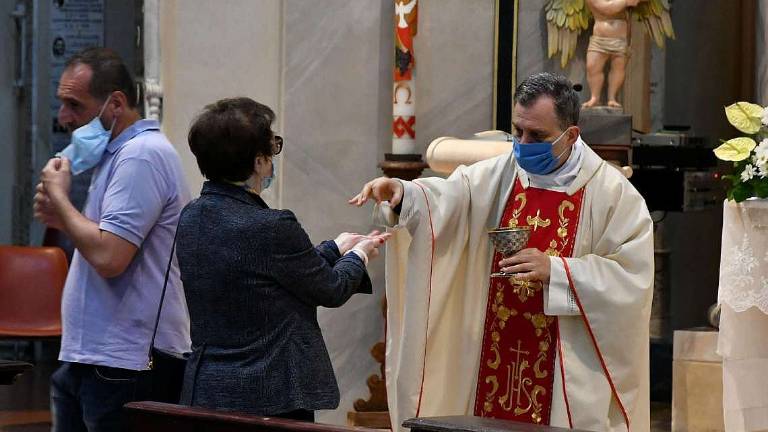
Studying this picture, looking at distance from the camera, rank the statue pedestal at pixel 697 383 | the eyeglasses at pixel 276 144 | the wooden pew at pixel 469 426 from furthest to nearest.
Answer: the statue pedestal at pixel 697 383
the eyeglasses at pixel 276 144
the wooden pew at pixel 469 426

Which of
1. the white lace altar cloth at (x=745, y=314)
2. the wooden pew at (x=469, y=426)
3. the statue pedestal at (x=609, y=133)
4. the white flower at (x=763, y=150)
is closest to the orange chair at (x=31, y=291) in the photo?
the statue pedestal at (x=609, y=133)

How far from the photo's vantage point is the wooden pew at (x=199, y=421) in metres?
Result: 3.07

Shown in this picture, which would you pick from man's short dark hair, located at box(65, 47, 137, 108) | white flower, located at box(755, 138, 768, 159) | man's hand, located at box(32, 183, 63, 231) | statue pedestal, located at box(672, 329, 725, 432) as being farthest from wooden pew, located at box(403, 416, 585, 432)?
statue pedestal, located at box(672, 329, 725, 432)

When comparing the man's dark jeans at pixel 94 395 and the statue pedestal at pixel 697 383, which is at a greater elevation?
the man's dark jeans at pixel 94 395

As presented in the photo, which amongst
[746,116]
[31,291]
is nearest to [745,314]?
[746,116]

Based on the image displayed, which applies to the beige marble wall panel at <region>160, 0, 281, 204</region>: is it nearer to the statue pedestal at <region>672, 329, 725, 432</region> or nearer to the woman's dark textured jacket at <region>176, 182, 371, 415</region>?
the statue pedestal at <region>672, 329, 725, 432</region>

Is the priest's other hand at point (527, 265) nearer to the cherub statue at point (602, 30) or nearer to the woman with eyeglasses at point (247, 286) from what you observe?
the woman with eyeglasses at point (247, 286)

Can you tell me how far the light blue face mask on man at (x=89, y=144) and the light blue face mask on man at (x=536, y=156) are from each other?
3.71 feet

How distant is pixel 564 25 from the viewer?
725 centimetres

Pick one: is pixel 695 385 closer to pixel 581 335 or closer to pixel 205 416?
pixel 581 335

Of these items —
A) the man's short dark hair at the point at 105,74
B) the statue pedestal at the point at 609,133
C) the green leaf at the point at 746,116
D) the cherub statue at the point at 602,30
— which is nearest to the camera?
the man's short dark hair at the point at 105,74

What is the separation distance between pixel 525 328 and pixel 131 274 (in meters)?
1.15

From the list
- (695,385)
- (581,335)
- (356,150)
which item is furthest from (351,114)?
(581,335)

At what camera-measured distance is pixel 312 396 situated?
3354 millimetres
